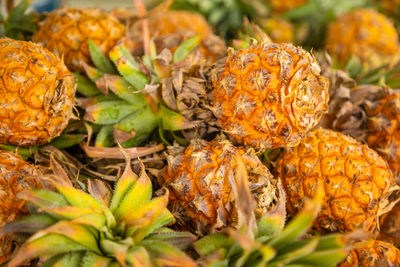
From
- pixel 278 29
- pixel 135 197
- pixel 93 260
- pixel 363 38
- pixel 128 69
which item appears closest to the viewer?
pixel 93 260

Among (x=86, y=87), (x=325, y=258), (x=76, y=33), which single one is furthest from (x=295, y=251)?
(x=76, y=33)

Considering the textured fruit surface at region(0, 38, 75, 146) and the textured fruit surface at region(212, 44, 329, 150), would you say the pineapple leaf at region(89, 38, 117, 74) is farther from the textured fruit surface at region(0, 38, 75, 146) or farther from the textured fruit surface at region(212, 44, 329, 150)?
the textured fruit surface at region(212, 44, 329, 150)

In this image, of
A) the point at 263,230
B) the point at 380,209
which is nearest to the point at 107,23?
the point at 263,230

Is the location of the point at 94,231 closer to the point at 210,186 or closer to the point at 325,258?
the point at 210,186

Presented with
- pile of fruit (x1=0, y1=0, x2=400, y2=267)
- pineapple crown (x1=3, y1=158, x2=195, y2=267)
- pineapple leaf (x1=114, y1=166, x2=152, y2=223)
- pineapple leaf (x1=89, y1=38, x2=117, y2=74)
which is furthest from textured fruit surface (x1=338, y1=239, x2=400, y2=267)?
pineapple leaf (x1=89, y1=38, x2=117, y2=74)

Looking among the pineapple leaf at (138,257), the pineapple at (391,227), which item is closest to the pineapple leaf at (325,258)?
the pineapple leaf at (138,257)

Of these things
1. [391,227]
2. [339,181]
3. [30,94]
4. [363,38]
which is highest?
[30,94]
